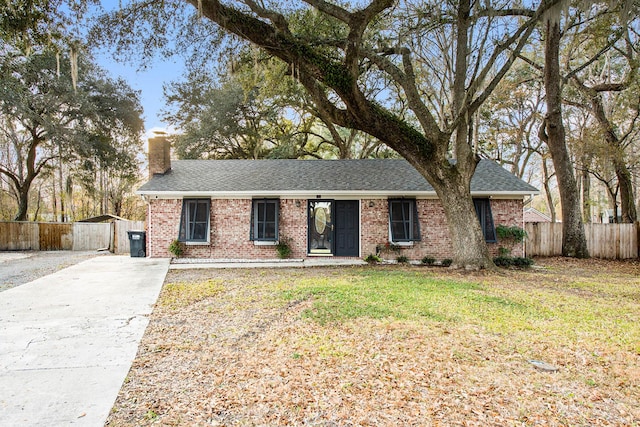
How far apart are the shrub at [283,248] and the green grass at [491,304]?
140 inches

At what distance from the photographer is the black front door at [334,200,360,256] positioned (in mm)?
12180

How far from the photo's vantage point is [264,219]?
1185 cm

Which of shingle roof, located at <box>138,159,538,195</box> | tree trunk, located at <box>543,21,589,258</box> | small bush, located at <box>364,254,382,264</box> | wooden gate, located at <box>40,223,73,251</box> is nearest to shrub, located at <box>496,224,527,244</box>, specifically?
shingle roof, located at <box>138,159,538,195</box>

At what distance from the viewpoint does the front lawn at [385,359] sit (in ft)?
8.85

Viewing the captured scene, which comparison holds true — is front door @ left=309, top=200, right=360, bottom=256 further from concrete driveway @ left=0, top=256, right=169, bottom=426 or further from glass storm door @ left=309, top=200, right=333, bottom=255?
concrete driveway @ left=0, top=256, right=169, bottom=426

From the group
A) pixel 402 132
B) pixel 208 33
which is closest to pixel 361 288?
pixel 402 132

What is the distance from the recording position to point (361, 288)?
7141 mm

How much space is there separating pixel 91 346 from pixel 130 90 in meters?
19.9

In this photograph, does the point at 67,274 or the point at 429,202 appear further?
the point at 429,202

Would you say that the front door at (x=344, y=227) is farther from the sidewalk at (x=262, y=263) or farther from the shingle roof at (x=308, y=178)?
the shingle roof at (x=308, y=178)

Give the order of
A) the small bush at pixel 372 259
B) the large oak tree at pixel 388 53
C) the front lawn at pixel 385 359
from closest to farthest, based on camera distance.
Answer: the front lawn at pixel 385 359, the large oak tree at pixel 388 53, the small bush at pixel 372 259

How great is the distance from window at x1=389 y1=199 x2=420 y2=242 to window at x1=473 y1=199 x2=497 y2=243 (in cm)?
203

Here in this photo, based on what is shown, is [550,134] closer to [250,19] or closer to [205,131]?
[250,19]

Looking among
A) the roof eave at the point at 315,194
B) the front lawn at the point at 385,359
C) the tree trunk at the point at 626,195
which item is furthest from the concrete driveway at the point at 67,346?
the tree trunk at the point at 626,195
